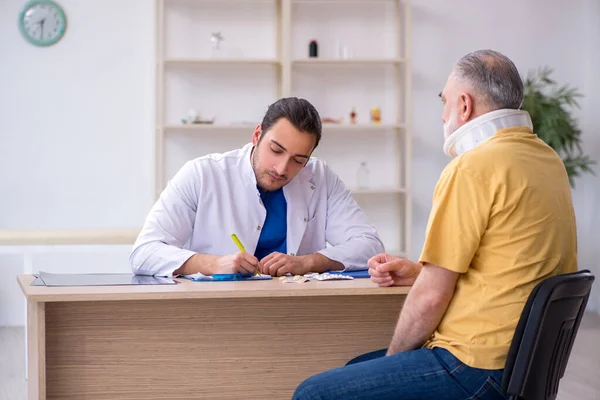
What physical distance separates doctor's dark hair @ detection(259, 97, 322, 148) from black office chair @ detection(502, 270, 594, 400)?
1101mm

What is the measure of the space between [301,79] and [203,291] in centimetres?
378

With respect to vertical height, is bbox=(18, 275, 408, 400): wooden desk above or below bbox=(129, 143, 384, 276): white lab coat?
below

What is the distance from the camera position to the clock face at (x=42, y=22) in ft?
17.3

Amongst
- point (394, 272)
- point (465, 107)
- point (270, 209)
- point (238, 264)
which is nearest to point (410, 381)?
point (394, 272)

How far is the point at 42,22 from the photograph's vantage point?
5270 millimetres

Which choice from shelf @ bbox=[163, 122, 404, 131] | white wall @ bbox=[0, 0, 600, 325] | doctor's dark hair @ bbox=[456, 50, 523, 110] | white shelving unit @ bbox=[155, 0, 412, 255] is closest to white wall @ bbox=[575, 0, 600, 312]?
white shelving unit @ bbox=[155, 0, 412, 255]

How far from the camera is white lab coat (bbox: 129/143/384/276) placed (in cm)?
261

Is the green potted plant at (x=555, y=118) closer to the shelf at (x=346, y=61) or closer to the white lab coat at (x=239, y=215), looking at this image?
the shelf at (x=346, y=61)

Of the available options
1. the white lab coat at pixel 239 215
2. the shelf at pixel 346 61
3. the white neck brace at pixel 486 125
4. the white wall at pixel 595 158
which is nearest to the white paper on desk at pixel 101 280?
the white lab coat at pixel 239 215

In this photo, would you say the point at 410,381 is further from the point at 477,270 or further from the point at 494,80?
the point at 494,80

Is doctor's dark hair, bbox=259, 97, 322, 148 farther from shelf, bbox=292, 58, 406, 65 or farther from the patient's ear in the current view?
shelf, bbox=292, 58, 406, 65

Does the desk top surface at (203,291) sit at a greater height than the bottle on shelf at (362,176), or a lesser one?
lesser

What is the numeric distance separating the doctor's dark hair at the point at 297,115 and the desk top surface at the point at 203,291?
59 cm

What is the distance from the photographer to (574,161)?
547 cm
